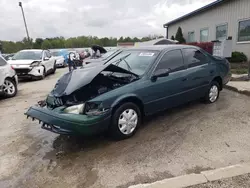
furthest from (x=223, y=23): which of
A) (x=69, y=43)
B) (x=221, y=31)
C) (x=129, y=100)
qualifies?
(x=69, y=43)

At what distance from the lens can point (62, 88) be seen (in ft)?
13.1

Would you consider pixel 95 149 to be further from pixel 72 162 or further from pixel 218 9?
pixel 218 9

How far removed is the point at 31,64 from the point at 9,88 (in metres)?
3.69

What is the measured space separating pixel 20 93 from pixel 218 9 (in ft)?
42.9

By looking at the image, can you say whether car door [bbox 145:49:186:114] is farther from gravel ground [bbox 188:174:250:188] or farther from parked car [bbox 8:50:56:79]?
parked car [bbox 8:50:56:79]

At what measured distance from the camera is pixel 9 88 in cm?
781

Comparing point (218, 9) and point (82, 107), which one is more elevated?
point (218, 9)

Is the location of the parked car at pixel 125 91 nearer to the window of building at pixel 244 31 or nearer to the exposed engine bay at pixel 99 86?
the exposed engine bay at pixel 99 86

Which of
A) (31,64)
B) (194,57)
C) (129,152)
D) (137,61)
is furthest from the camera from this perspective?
(31,64)

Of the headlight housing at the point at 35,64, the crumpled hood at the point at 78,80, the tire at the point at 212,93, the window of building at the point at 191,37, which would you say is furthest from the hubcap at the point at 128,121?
the window of building at the point at 191,37

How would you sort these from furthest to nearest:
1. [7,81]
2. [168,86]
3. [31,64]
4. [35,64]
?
[35,64]
[31,64]
[7,81]
[168,86]

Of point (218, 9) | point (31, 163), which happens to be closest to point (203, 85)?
point (31, 163)

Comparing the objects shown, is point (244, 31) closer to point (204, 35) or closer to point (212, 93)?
point (204, 35)

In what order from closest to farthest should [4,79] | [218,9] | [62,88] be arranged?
[62,88]
[4,79]
[218,9]
